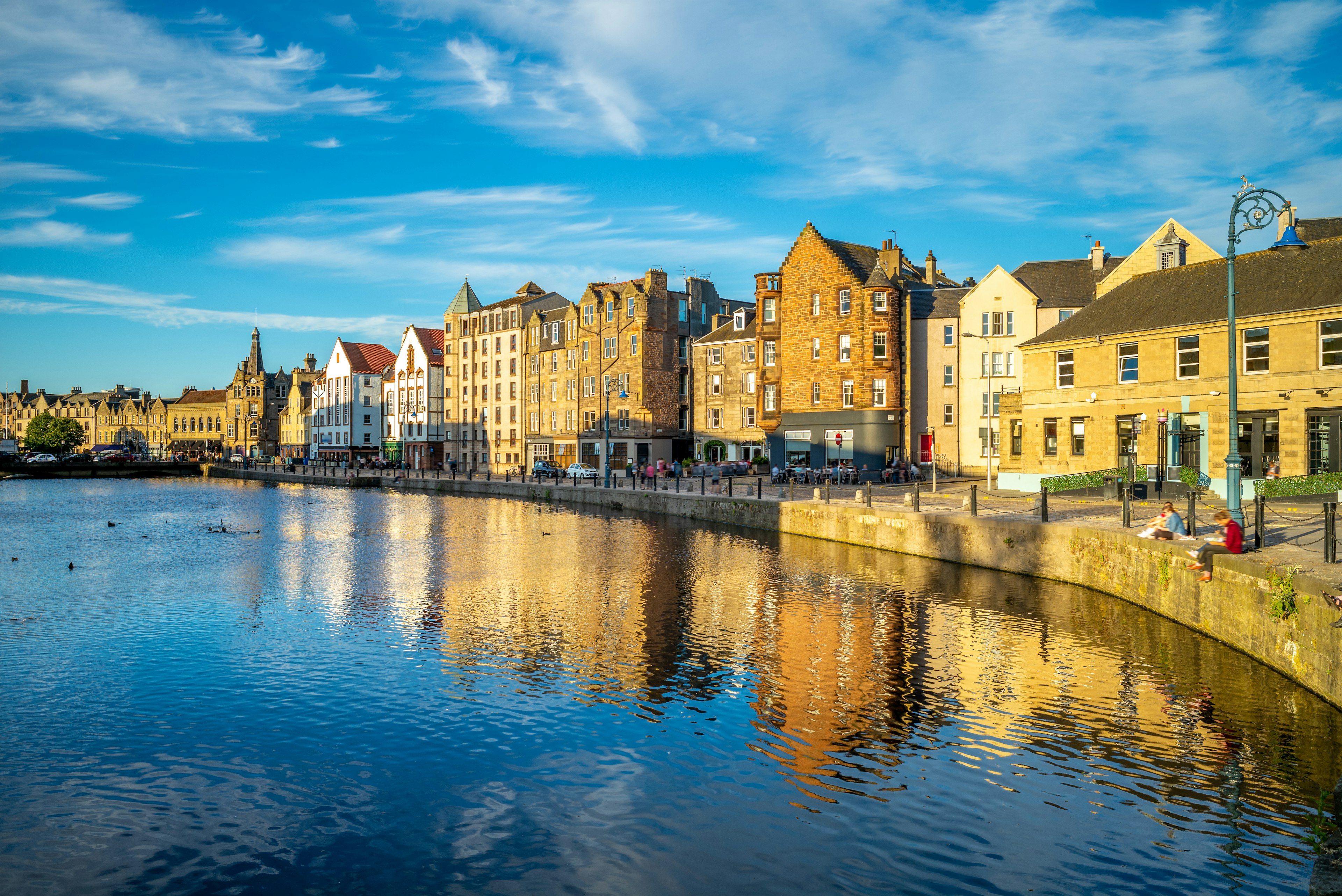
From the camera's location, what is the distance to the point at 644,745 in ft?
42.0

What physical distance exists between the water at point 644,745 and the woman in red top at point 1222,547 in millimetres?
1504

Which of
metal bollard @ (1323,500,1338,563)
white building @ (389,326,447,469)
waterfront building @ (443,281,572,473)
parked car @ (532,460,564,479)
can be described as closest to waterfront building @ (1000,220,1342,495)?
metal bollard @ (1323,500,1338,563)

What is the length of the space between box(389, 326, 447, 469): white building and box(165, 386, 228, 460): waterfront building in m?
72.2

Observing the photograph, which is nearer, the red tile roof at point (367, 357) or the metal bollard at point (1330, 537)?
the metal bollard at point (1330, 537)

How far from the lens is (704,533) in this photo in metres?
39.8

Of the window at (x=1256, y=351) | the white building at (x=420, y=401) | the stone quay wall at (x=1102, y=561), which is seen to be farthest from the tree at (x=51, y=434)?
the window at (x=1256, y=351)

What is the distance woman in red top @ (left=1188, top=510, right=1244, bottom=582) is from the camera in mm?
17812

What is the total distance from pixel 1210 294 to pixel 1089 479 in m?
8.87

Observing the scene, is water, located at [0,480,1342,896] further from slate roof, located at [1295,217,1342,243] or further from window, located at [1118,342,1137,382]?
slate roof, located at [1295,217,1342,243]

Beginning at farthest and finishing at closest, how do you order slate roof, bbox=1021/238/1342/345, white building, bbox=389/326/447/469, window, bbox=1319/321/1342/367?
white building, bbox=389/326/447/469 → slate roof, bbox=1021/238/1342/345 → window, bbox=1319/321/1342/367

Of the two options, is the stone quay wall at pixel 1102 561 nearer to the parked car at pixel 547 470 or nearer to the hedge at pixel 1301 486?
the hedge at pixel 1301 486

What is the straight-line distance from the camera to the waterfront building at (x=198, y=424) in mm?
171250

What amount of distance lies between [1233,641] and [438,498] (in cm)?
5761

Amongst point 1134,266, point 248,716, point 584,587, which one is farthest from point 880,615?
point 1134,266
